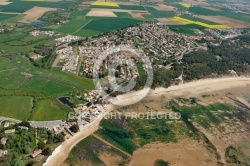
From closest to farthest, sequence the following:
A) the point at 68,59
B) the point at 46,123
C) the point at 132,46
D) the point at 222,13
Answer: the point at 46,123
the point at 68,59
the point at 132,46
the point at 222,13

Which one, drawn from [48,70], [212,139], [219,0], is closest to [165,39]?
[48,70]

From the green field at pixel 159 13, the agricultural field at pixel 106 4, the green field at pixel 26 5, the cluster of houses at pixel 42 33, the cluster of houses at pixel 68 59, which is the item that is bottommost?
the cluster of houses at pixel 68 59

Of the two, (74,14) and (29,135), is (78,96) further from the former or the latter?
(74,14)

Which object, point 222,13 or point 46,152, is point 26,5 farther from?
point 46,152

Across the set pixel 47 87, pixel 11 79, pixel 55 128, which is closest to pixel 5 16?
pixel 11 79

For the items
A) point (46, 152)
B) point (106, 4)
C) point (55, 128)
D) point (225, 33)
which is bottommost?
point (46, 152)

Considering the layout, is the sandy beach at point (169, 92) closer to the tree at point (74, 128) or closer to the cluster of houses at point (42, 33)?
the tree at point (74, 128)

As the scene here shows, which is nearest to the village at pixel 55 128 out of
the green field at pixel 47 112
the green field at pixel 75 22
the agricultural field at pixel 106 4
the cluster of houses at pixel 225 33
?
the green field at pixel 47 112
